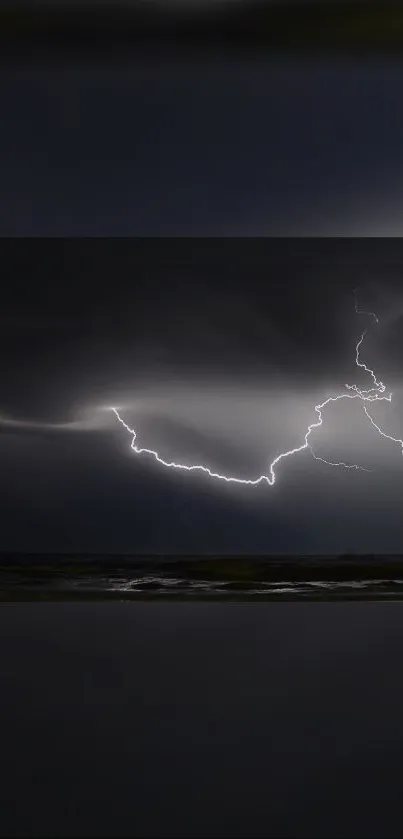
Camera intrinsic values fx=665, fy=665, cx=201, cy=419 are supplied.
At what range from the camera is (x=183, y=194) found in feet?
6.09

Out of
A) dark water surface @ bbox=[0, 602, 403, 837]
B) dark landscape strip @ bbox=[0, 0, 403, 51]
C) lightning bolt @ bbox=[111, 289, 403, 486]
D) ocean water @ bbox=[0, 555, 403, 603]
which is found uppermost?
dark landscape strip @ bbox=[0, 0, 403, 51]

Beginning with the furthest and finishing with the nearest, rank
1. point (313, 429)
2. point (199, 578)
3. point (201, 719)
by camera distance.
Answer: point (313, 429), point (199, 578), point (201, 719)

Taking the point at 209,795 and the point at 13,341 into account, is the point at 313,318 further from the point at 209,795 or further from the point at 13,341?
the point at 209,795

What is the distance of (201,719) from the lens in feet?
4.04

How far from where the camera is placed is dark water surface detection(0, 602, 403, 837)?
1127 mm

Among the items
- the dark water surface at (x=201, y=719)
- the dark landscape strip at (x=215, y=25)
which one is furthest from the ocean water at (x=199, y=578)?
the dark landscape strip at (x=215, y=25)

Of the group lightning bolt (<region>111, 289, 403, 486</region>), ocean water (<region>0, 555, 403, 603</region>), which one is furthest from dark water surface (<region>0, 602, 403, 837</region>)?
lightning bolt (<region>111, 289, 403, 486</region>)

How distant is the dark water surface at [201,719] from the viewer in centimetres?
113

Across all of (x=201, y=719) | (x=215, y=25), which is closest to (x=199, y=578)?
(x=201, y=719)

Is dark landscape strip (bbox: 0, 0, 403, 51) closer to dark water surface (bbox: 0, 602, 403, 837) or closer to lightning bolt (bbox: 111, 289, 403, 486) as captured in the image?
lightning bolt (bbox: 111, 289, 403, 486)

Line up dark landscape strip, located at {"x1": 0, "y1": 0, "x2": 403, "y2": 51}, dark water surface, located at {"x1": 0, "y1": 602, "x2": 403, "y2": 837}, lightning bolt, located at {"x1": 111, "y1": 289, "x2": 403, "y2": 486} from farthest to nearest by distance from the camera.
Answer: lightning bolt, located at {"x1": 111, "y1": 289, "x2": 403, "y2": 486} → dark landscape strip, located at {"x1": 0, "y1": 0, "x2": 403, "y2": 51} → dark water surface, located at {"x1": 0, "y1": 602, "x2": 403, "y2": 837}

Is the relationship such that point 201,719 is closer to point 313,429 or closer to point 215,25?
point 313,429

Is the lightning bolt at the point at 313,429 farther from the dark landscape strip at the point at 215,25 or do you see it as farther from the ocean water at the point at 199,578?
the dark landscape strip at the point at 215,25

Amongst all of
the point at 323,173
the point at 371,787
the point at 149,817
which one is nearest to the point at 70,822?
the point at 149,817
